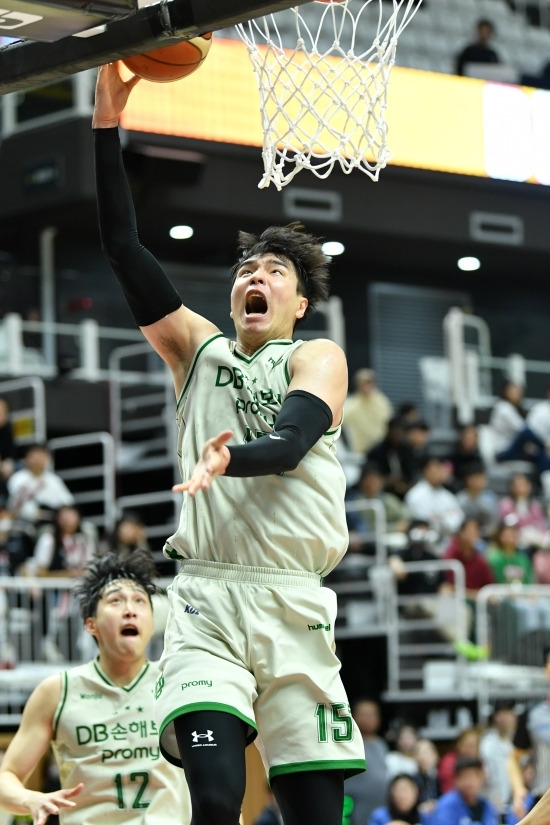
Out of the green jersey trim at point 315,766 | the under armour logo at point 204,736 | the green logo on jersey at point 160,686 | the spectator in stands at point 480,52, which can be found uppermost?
the spectator in stands at point 480,52

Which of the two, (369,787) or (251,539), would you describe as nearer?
(251,539)

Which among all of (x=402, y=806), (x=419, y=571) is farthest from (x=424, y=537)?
(x=402, y=806)

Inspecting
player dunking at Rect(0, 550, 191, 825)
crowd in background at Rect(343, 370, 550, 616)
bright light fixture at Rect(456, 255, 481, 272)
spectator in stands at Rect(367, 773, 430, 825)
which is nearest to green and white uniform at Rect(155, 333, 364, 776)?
player dunking at Rect(0, 550, 191, 825)

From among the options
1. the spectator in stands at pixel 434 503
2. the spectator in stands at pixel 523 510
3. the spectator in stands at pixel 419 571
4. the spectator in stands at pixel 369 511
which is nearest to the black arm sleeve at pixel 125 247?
the spectator in stands at pixel 419 571

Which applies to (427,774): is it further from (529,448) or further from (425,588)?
(529,448)

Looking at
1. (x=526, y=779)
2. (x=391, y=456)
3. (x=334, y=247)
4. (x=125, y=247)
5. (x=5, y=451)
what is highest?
(x=334, y=247)

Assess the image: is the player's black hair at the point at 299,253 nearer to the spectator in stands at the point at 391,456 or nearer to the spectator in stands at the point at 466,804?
the spectator in stands at the point at 466,804

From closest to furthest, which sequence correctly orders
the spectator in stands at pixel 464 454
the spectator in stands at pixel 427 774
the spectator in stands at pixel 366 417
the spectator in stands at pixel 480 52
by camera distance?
the spectator in stands at pixel 427 774, the spectator in stands at pixel 464 454, the spectator in stands at pixel 366 417, the spectator in stands at pixel 480 52

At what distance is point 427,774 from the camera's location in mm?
11133

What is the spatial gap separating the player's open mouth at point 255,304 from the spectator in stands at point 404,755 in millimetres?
7287

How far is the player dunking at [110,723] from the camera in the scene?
523 cm

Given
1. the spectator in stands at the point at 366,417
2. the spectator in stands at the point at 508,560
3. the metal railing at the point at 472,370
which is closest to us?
the spectator in stands at the point at 508,560

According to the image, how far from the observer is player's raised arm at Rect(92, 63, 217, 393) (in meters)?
4.18

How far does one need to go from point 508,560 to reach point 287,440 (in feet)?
33.2
